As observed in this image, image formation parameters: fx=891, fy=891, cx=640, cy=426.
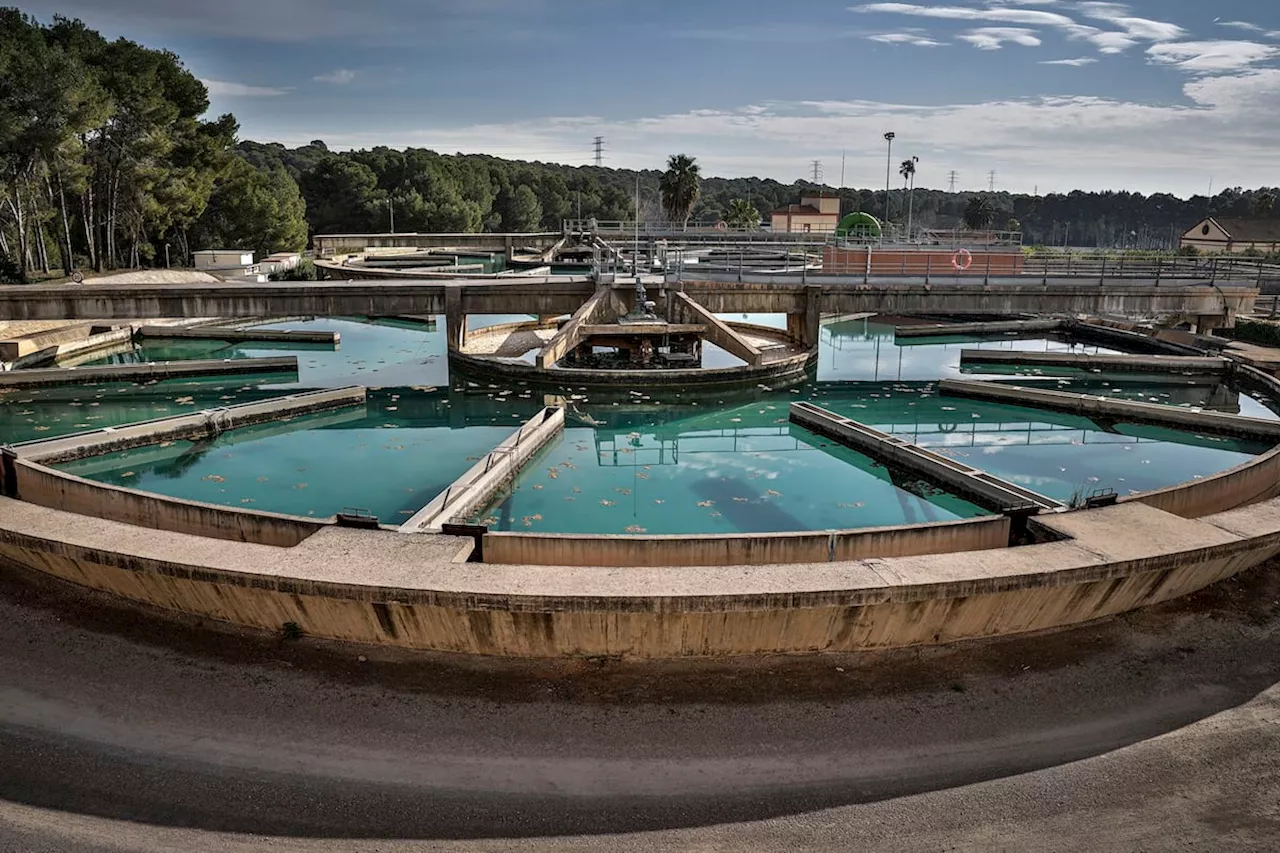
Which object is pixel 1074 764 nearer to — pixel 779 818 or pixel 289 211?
pixel 779 818

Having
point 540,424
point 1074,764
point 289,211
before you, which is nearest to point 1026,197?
point 289,211

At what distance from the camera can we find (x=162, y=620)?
673cm

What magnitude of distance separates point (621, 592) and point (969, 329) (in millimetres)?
26519

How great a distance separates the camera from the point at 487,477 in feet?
39.4

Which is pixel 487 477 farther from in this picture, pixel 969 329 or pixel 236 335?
pixel 969 329

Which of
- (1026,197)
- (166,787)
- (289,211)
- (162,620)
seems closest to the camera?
(166,787)

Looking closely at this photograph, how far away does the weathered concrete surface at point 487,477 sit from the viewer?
394 inches

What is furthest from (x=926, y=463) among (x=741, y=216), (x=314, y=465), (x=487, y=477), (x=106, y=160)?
(x=741, y=216)

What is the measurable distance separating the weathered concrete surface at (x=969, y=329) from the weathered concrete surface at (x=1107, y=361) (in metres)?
5.15

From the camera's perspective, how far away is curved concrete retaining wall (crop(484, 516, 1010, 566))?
7.68 meters

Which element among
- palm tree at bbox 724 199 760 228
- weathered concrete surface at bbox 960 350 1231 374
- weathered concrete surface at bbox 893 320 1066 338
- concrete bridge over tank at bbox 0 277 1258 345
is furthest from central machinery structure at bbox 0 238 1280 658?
palm tree at bbox 724 199 760 228

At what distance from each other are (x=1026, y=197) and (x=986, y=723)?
131378 mm

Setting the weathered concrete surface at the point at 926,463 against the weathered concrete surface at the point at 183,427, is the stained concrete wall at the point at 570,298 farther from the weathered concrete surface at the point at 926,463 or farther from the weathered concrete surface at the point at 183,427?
the weathered concrete surface at the point at 926,463

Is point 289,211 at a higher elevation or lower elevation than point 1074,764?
higher
